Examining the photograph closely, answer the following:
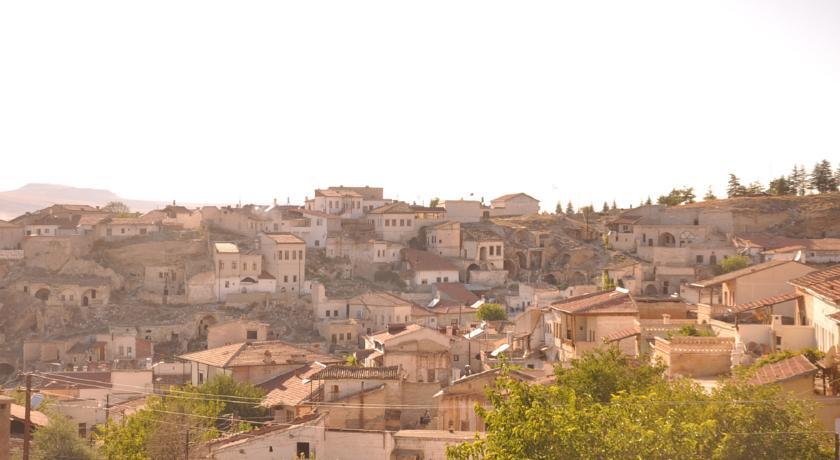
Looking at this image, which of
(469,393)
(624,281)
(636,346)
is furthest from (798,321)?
(624,281)

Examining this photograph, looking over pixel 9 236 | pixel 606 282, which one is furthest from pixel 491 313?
pixel 9 236

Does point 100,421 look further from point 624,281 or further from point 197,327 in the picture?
point 624,281

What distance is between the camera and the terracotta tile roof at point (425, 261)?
64.7m

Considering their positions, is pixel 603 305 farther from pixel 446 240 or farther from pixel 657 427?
pixel 446 240

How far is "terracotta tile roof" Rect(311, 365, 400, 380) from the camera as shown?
1148 inches

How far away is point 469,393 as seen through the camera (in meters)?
27.9

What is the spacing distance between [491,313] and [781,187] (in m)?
42.0

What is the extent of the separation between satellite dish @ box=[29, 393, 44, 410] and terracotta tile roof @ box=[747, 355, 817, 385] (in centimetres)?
1998

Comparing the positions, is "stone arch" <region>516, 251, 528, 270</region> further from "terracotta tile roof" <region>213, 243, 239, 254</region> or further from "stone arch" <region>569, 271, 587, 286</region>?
"terracotta tile roof" <region>213, 243, 239, 254</region>

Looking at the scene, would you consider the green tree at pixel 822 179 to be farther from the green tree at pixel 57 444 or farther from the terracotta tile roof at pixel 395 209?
the green tree at pixel 57 444

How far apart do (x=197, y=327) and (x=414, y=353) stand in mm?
25007

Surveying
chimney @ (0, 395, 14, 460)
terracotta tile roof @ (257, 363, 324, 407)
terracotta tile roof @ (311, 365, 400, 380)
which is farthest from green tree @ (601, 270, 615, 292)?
chimney @ (0, 395, 14, 460)

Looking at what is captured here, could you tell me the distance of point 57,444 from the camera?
25203mm

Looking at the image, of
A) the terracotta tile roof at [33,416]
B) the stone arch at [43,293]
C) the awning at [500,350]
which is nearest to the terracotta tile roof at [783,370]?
the awning at [500,350]
